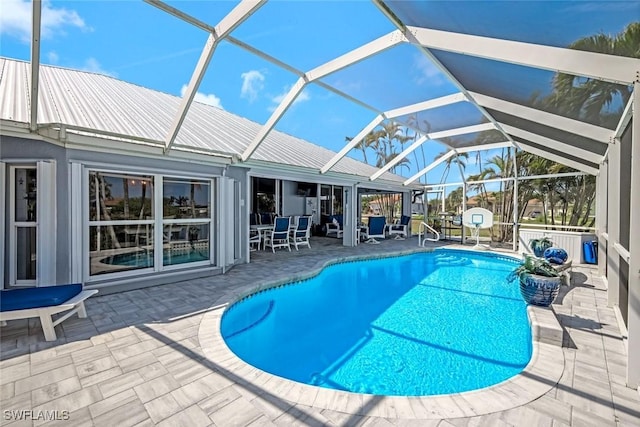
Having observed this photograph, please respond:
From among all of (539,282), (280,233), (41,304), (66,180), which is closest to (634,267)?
(539,282)

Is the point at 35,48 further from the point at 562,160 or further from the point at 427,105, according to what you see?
the point at 562,160

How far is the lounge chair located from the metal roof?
2.71 m

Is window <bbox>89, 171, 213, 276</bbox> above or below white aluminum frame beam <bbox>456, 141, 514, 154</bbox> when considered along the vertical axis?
below

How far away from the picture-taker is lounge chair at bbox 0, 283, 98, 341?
360cm

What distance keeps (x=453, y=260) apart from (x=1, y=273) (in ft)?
40.3

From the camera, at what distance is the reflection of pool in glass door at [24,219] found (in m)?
5.22

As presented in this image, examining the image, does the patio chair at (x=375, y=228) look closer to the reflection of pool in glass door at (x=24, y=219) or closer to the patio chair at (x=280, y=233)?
the patio chair at (x=280, y=233)

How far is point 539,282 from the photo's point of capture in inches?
174

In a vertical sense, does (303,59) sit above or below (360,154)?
below

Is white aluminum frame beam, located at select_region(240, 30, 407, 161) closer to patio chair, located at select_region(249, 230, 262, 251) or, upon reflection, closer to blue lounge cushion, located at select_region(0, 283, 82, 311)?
patio chair, located at select_region(249, 230, 262, 251)

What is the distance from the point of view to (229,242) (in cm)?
760

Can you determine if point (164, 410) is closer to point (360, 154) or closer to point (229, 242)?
point (229, 242)

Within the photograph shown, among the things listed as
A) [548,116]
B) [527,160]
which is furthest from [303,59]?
[527,160]

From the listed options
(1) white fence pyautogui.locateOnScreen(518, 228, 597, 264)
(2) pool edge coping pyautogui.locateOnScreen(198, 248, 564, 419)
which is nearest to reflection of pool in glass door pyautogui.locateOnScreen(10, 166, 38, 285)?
(2) pool edge coping pyautogui.locateOnScreen(198, 248, 564, 419)
